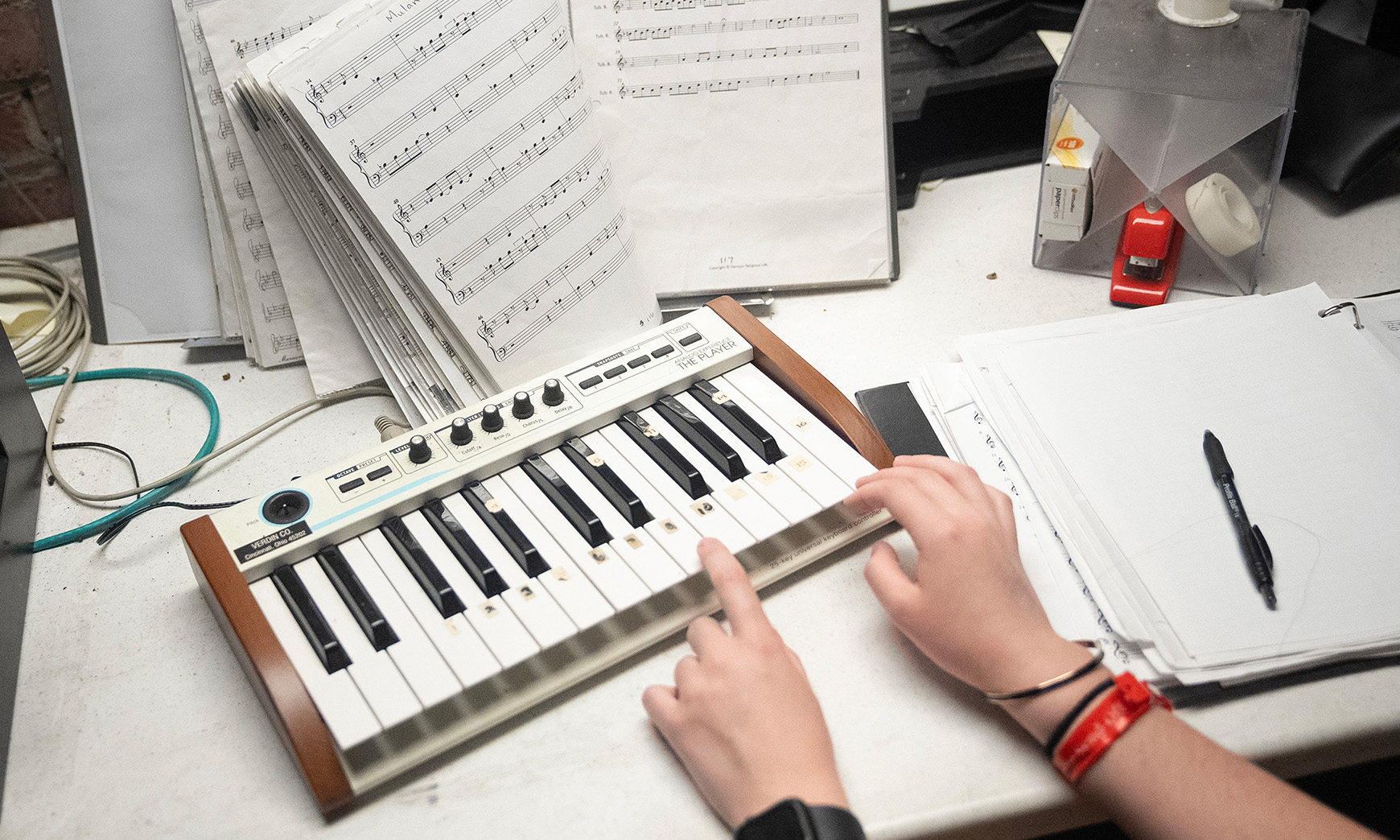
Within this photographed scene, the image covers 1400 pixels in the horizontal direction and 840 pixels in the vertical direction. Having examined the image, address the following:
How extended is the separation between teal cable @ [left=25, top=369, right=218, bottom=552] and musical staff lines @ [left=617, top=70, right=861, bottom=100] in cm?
55

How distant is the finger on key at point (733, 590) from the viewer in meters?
0.70

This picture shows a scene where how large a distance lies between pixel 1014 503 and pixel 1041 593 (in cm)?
10

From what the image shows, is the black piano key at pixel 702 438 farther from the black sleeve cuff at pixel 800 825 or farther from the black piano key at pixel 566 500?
the black sleeve cuff at pixel 800 825

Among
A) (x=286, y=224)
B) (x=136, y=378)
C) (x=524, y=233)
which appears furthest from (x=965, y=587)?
(x=136, y=378)

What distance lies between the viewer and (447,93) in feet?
→ 2.91

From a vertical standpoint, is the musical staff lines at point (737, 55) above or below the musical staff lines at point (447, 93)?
below

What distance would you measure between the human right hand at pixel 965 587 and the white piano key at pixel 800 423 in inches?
1.3

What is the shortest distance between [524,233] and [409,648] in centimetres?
42

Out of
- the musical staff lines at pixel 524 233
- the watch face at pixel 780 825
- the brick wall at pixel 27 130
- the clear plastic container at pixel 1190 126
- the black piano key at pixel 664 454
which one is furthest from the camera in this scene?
the brick wall at pixel 27 130

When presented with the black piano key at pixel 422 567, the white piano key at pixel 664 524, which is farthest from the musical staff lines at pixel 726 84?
the black piano key at pixel 422 567

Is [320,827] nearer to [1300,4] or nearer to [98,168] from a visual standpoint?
[98,168]

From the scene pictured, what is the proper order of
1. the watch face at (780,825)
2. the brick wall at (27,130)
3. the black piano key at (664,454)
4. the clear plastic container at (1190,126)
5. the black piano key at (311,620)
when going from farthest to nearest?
the brick wall at (27,130) < the clear plastic container at (1190,126) < the black piano key at (664,454) < the black piano key at (311,620) < the watch face at (780,825)

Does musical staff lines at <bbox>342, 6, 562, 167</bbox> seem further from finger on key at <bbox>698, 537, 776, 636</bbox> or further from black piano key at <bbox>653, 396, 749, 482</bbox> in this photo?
finger on key at <bbox>698, 537, 776, 636</bbox>

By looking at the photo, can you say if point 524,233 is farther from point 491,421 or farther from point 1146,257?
point 1146,257
